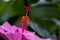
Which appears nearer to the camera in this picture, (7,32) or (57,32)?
(7,32)

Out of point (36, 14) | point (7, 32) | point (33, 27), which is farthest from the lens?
point (36, 14)

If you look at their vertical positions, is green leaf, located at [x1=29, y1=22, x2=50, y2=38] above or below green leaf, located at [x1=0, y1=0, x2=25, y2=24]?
below

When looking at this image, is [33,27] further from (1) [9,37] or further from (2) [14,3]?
(1) [9,37]

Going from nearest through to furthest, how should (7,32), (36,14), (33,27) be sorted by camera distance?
(7,32), (33,27), (36,14)

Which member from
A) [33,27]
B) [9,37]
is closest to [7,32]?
[9,37]

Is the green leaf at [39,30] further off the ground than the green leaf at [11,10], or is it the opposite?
the green leaf at [11,10]

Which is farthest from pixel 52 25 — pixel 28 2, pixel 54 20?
pixel 28 2

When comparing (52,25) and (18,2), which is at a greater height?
(18,2)
